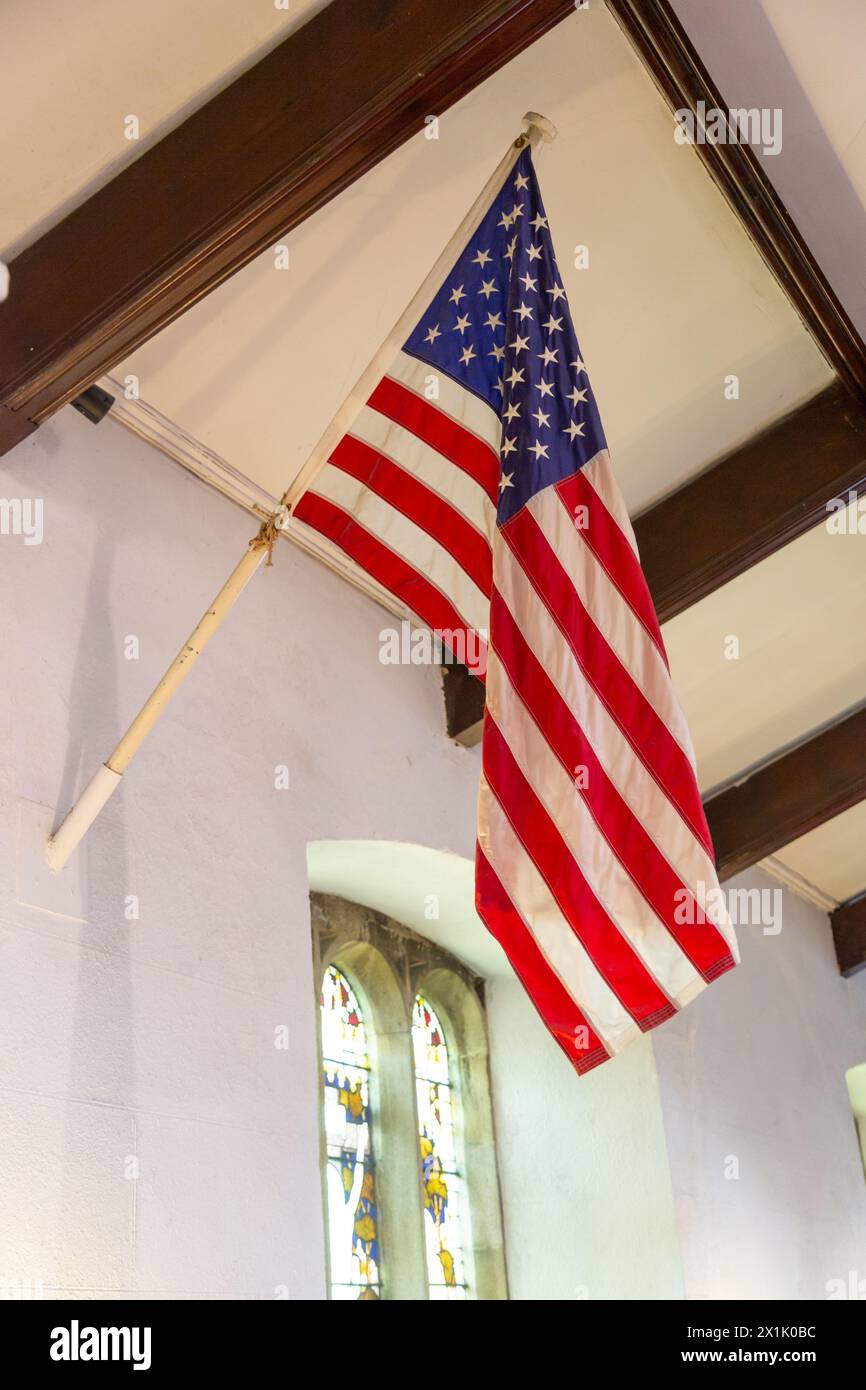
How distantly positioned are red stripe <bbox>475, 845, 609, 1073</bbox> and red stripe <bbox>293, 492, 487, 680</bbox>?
508 mm

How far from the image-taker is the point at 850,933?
7.67 meters

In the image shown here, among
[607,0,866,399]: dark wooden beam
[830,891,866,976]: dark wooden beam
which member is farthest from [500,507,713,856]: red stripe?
[830,891,866,976]: dark wooden beam

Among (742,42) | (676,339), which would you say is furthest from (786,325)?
(742,42)

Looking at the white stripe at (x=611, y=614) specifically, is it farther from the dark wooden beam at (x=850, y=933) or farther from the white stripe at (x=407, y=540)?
the dark wooden beam at (x=850, y=933)

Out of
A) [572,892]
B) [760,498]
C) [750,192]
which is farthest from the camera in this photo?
[760,498]

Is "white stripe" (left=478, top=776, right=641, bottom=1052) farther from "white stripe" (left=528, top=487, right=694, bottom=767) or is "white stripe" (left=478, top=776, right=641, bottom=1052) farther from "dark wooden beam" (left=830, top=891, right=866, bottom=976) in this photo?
"dark wooden beam" (left=830, top=891, right=866, bottom=976)

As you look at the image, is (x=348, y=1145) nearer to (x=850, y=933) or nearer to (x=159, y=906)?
(x=159, y=906)

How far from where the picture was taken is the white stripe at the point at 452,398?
303 centimetres

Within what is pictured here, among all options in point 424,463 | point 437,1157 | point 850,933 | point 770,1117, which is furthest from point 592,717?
point 850,933

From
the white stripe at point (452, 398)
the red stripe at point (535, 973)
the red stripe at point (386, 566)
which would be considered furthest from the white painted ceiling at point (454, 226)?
the red stripe at point (535, 973)

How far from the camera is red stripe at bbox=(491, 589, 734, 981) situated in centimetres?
284

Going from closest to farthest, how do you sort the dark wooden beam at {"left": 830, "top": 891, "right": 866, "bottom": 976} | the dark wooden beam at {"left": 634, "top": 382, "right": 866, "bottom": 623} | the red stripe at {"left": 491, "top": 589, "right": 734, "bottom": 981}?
the red stripe at {"left": 491, "top": 589, "right": 734, "bottom": 981} < the dark wooden beam at {"left": 634, "top": 382, "right": 866, "bottom": 623} < the dark wooden beam at {"left": 830, "top": 891, "right": 866, "bottom": 976}

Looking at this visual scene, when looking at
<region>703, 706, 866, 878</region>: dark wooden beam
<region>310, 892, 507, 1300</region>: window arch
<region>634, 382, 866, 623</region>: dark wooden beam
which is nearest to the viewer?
<region>634, 382, 866, 623</region>: dark wooden beam

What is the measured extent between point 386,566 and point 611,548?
46 centimetres
